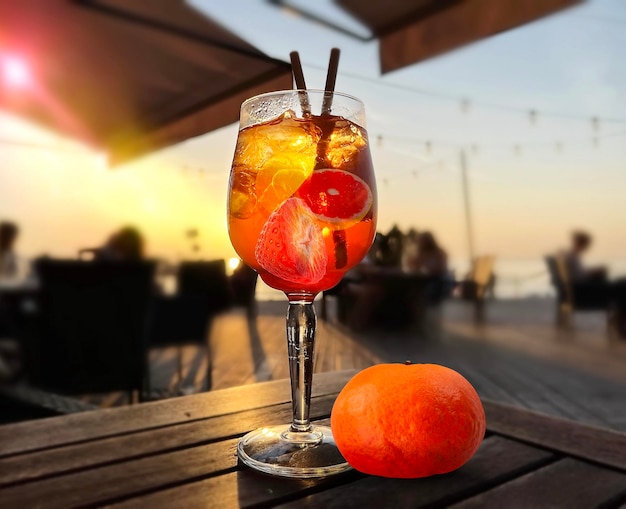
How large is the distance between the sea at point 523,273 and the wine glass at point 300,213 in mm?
3206

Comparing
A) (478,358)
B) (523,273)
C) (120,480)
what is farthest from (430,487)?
(523,273)

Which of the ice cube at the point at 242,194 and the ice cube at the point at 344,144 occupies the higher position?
the ice cube at the point at 344,144

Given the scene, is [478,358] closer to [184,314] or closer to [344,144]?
[184,314]

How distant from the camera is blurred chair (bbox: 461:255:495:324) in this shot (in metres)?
7.56

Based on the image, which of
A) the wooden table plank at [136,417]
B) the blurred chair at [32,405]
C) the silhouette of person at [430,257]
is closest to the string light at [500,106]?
the silhouette of person at [430,257]

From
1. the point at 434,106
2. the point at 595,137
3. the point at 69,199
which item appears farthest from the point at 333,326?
the point at 595,137

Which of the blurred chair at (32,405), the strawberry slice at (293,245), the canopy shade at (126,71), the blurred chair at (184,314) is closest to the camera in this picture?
the strawberry slice at (293,245)

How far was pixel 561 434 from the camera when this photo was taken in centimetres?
65

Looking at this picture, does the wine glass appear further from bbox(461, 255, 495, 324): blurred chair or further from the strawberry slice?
bbox(461, 255, 495, 324): blurred chair

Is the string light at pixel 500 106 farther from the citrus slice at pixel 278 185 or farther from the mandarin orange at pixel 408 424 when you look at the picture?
the mandarin orange at pixel 408 424

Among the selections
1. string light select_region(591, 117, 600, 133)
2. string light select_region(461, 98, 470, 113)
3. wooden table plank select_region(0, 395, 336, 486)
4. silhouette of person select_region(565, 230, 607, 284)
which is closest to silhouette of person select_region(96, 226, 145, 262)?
wooden table plank select_region(0, 395, 336, 486)

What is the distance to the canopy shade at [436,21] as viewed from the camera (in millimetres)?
1941

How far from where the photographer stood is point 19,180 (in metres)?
4.11

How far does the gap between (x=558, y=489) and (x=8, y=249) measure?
3.94 meters
